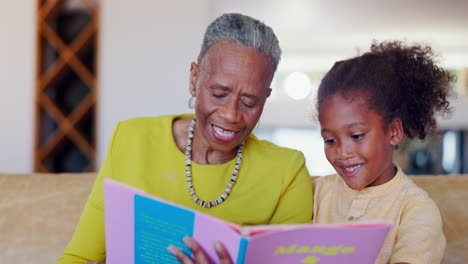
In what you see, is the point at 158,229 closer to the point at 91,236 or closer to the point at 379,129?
the point at 91,236

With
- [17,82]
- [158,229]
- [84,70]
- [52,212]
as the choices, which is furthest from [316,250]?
[17,82]

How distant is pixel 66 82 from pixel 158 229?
8.27 ft

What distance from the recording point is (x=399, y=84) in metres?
1.38

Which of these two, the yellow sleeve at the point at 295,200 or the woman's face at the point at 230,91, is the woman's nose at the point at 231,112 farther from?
the yellow sleeve at the point at 295,200

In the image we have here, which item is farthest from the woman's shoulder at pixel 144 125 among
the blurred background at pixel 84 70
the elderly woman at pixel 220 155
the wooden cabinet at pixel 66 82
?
the wooden cabinet at pixel 66 82

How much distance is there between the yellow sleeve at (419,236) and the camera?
1139mm

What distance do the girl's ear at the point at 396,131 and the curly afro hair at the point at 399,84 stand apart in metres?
0.01

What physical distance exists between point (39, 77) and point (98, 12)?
534mm

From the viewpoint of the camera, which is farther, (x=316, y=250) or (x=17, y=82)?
(x=17, y=82)

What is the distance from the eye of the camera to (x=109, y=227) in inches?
39.6

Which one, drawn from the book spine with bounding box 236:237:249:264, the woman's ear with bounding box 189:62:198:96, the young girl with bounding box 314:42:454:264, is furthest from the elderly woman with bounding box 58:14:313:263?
the book spine with bounding box 236:237:249:264

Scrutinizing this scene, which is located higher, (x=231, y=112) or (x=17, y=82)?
(x=17, y=82)

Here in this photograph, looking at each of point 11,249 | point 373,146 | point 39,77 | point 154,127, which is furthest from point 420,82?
point 39,77

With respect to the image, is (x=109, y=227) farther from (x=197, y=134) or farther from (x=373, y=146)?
(x=373, y=146)
